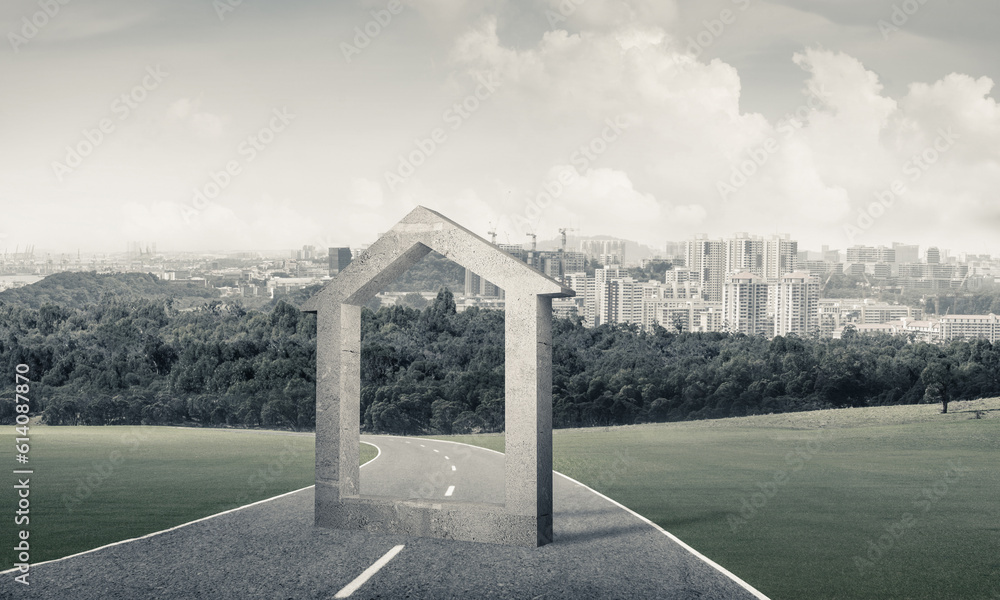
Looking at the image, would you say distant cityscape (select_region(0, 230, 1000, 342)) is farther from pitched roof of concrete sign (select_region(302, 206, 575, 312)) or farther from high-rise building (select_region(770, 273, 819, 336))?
pitched roof of concrete sign (select_region(302, 206, 575, 312))

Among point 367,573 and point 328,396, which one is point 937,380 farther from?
point 367,573

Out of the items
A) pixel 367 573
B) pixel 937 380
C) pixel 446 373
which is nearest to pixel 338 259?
pixel 367 573

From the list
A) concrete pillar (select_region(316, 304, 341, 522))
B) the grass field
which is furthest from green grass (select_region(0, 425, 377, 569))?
concrete pillar (select_region(316, 304, 341, 522))

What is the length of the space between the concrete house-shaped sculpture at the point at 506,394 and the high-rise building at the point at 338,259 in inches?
36.5

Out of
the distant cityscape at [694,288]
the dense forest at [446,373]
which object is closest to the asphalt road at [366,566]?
the dense forest at [446,373]

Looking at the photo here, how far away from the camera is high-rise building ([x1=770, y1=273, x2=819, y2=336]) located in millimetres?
167375

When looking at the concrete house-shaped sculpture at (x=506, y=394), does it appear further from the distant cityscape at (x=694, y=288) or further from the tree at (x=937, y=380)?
the distant cityscape at (x=694, y=288)

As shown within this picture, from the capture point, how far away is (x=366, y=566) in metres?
12.4

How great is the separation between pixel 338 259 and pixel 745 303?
17047cm

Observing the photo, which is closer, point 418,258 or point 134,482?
point 418,258

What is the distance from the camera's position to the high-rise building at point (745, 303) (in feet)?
563

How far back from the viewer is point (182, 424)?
67000mm

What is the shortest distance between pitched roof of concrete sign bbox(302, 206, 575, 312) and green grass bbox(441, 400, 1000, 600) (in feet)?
18.8

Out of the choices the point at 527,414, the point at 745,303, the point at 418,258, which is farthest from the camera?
the point at 745,303
